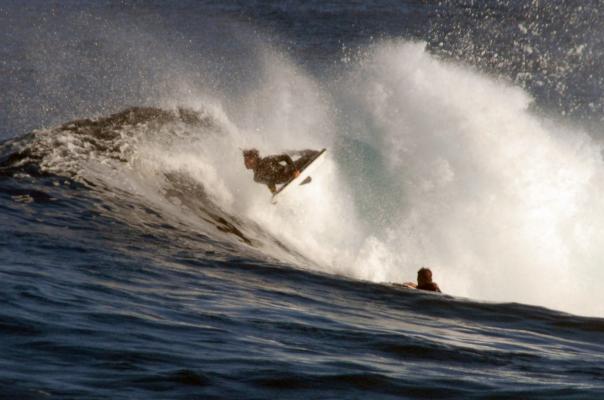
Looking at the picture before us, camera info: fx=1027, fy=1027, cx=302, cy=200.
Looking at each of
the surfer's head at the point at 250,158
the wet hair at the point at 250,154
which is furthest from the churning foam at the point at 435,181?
the wet hair at the point at 250,154

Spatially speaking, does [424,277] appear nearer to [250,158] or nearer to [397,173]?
[250,158]

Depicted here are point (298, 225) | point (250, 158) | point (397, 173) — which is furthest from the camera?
point (397, 173)

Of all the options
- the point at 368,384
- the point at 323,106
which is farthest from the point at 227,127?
the point at 368,384

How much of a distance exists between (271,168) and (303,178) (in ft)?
3.04

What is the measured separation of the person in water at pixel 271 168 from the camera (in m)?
21.2

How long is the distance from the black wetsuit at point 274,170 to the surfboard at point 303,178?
11 cm

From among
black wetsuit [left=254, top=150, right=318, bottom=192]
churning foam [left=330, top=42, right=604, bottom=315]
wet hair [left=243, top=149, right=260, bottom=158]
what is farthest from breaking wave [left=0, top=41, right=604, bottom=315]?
wet hair [left=243, top=149, right=260, bottom=158]

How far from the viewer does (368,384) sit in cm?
830

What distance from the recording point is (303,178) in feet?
72.4

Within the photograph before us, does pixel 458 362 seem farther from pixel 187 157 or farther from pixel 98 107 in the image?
pixel 98 107

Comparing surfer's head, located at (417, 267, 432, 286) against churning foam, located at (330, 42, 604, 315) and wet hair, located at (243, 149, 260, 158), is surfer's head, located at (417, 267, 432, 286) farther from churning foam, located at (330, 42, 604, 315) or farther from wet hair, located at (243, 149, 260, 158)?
churning foam, located at (330, 42, 604, 315)

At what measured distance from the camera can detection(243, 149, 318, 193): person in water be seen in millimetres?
21172

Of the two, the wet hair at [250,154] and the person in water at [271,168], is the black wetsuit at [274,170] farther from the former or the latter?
the wet hair at [250,154]

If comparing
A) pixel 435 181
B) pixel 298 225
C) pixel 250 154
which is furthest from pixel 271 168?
pixel 435 181
